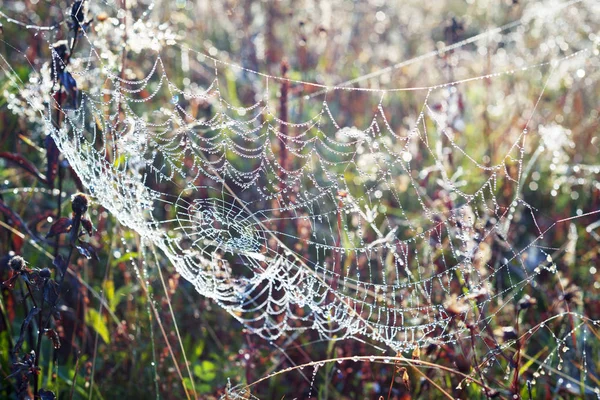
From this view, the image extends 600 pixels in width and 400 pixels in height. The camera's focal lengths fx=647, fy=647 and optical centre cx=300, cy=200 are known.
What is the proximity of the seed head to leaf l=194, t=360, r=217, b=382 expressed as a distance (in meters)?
0.84

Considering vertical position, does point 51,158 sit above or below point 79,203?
above

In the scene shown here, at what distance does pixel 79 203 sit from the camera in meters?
1.94

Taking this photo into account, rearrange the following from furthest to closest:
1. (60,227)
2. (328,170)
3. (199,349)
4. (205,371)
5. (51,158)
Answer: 1. (328,170)
2. (199,349)
3. (205,371)
4. (51,158)
5. (60,227)

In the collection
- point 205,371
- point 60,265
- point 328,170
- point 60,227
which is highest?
point 328,170

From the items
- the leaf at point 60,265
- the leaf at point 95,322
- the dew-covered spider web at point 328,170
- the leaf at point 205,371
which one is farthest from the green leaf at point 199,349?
the leaf at point 60,265

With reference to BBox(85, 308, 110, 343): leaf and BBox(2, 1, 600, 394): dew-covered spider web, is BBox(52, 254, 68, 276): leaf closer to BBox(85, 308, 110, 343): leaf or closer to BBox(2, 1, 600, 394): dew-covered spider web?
BBox(2, 1, 600, 394): dew-covered spider web

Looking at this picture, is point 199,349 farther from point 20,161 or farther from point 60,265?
point 20,161

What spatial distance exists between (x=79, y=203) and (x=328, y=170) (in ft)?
6.41

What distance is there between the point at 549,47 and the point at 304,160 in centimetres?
173

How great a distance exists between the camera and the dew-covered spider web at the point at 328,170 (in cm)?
244

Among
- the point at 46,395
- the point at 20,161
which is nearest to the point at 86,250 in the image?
the point at 46,395

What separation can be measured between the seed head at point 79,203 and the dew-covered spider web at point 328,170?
0.26 meters

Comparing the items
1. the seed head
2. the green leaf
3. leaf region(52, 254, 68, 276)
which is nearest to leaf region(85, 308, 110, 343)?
the green leaf

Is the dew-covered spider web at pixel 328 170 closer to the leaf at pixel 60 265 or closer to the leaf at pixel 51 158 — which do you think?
the leaf at pixel 51 158
